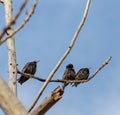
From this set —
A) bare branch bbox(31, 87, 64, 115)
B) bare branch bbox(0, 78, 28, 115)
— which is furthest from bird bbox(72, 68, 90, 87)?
bare branch bbox(0, 78, 28, 115)

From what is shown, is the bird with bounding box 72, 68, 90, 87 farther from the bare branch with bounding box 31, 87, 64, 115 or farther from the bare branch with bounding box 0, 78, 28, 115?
the bare branch with bounding box 0, 78, 28, 115

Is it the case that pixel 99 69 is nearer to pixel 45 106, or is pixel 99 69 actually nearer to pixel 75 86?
pixel 45 106

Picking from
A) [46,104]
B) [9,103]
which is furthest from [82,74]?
[9,103]

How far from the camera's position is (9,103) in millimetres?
2949

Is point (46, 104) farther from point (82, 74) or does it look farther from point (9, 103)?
point (82, 74)

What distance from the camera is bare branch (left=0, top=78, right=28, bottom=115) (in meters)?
2.91

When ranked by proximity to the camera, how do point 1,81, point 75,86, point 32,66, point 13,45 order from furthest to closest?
point 32,66
point 75,86
point 13,45
point 1,81

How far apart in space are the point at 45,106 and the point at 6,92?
135 cm

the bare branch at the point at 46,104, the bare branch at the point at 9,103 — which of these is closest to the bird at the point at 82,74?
the bare branch at the point at 46,104

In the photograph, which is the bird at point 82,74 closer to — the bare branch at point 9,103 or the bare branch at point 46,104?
the bare branch at point 46,104

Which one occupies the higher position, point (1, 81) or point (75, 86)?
point (1, 81)

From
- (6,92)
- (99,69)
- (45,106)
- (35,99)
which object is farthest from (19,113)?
(99,69)

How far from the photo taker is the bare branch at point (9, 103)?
291cm

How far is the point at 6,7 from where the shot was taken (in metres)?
8.33
